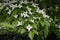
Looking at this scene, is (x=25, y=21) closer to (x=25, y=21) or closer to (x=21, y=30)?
(x=25, y=21)

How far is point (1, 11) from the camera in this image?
8.67ft

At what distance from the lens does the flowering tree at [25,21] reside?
2.34 meters

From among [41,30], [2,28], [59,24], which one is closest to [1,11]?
[2,28]

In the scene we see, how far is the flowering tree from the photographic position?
2342mm

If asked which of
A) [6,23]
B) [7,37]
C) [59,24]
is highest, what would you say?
[6,23]

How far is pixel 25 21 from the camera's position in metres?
2.38

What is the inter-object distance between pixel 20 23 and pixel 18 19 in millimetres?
90

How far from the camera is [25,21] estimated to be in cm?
238

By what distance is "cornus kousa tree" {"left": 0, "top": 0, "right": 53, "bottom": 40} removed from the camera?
92.1 inches

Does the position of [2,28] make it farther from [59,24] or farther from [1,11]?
[59,24]

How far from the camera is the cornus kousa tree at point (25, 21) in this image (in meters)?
2.34

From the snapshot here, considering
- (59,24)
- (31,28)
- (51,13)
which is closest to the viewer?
(31,28)

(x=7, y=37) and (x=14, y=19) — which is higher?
(x=14, y=19)

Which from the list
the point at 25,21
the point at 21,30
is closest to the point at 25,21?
the point at 25,21
